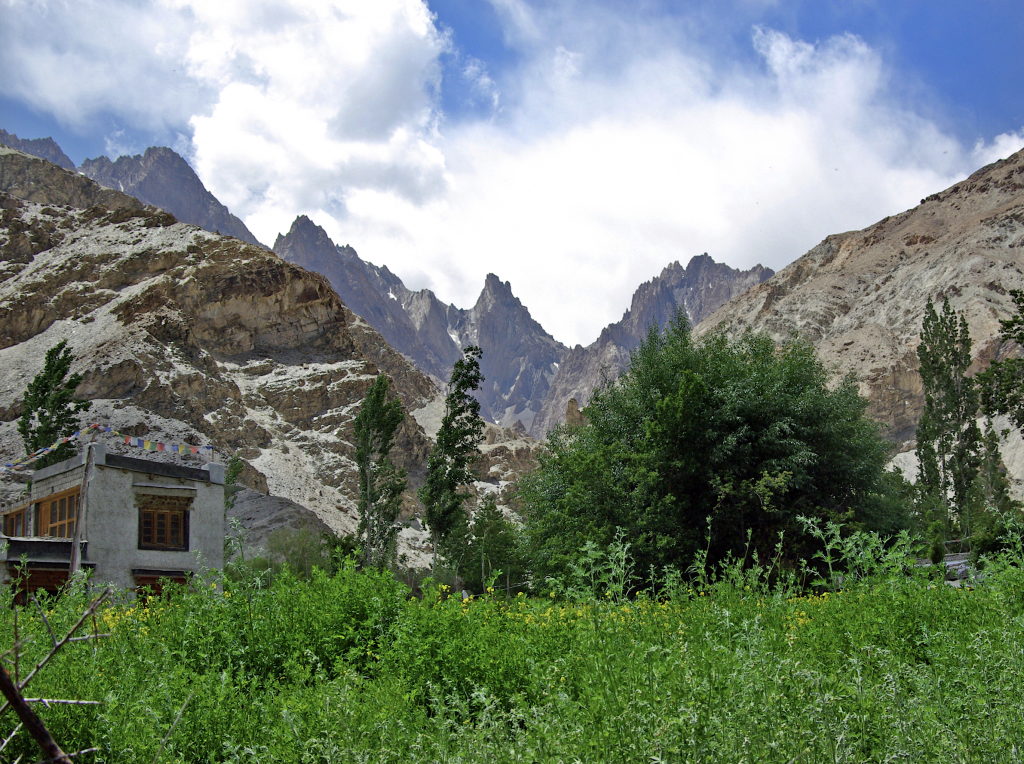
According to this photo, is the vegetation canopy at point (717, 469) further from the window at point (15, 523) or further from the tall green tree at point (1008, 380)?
the window at point (15, 523)

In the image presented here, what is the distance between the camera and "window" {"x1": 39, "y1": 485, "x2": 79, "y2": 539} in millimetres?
22938

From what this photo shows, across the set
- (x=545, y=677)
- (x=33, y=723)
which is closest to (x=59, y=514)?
(x=545, y=677)

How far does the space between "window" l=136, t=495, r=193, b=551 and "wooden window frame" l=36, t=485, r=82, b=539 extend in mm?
1826

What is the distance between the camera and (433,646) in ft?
20.3

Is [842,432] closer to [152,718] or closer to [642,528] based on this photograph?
[642,528]

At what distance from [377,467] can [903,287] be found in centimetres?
12102

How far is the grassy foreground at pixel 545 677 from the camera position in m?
3.80

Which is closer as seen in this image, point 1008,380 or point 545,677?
point 545,677

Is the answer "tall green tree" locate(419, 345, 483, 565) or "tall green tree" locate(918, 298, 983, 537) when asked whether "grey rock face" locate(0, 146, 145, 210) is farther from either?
"tall green tree" locate(918, 298, 983, 537)

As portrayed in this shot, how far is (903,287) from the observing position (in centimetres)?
13088

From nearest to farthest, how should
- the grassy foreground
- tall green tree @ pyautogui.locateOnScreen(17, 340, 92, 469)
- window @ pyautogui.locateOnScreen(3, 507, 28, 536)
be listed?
the grassy foreground
window @ pyautogui.locateOnScreen(3, 507, 28, 536)
tall green tree @ pyautogui.locateOnScreen(17, 340, 92, 469)

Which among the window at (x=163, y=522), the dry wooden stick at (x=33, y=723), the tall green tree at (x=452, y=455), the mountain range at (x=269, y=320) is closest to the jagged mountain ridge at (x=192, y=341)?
the mountain range at (x=269, y=320)

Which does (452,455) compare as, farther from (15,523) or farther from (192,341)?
(192,341)

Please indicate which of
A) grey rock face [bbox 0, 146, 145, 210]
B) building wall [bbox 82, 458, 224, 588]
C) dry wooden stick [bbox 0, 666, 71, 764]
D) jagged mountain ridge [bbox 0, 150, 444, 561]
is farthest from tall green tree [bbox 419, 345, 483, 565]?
grey rock face [bbox 0, 146, 145, 210]
